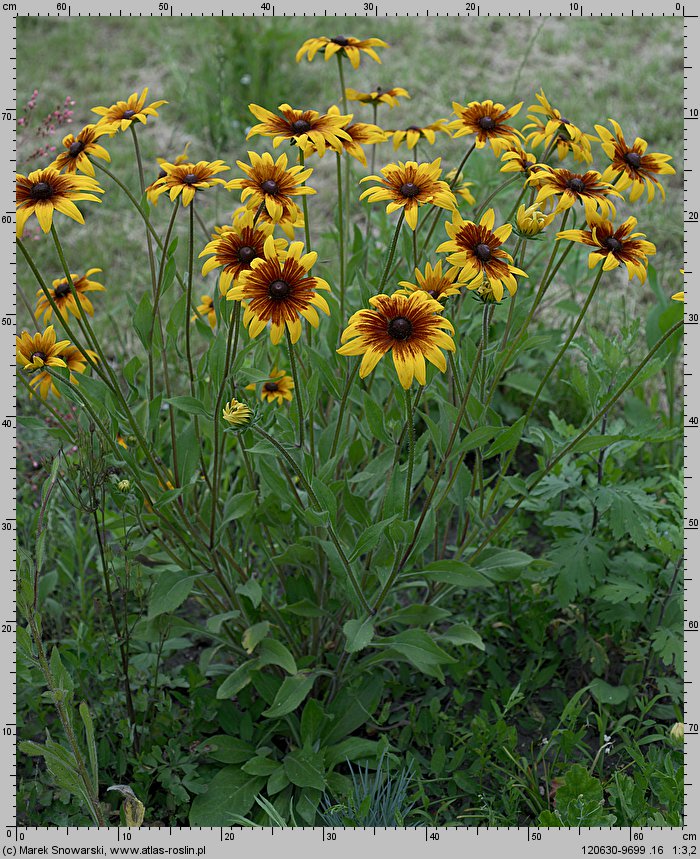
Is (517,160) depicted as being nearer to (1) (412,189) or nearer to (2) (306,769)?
(1) (412,189)

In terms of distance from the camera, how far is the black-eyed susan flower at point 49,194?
167 centimetres

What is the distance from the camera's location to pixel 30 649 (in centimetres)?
167

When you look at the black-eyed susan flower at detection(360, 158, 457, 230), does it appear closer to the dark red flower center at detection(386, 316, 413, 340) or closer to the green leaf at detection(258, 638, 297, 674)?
the dark red flower center at detection(386, 316, 413, 340)

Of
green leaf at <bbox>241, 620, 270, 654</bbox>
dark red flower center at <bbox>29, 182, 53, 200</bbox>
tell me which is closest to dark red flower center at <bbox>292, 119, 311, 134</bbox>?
dark red flower center at <bbox>29, 182, 53, 200</bbox>

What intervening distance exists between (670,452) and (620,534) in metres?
0.89

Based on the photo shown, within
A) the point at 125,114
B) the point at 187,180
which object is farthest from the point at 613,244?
the point at 125,114

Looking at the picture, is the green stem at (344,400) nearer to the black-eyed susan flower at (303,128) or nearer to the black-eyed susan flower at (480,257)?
the black-eyed susan flower at (480,257)

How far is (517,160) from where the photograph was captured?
192cm

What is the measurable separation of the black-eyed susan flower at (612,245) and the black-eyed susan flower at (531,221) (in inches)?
1.7

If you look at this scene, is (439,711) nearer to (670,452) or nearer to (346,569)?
(346,569)

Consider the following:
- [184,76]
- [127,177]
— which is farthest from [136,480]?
[184,76]

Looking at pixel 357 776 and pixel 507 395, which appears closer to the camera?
pixel 357 776

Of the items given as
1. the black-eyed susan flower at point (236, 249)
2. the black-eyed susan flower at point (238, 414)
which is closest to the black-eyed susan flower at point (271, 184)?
the black-eyed susan flower at point (236, 249)

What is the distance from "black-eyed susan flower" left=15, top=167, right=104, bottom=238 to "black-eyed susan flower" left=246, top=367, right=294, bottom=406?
2.35 ft
